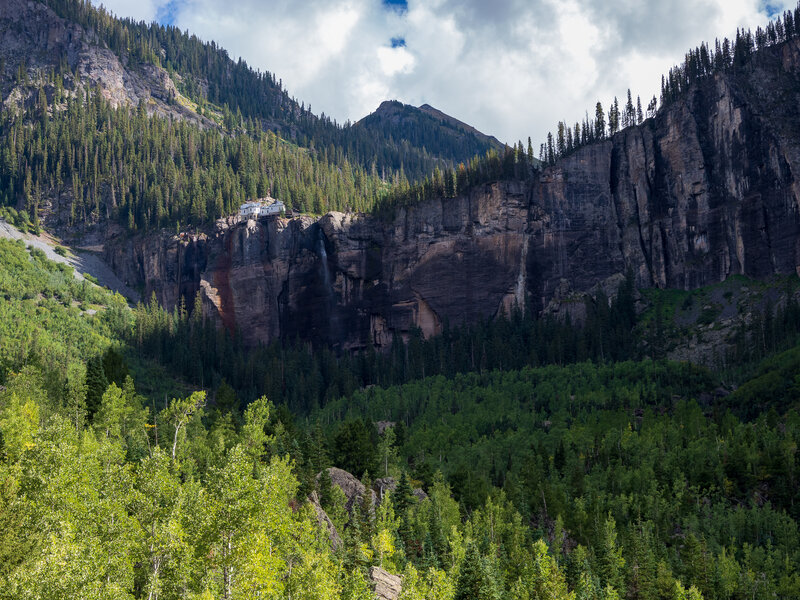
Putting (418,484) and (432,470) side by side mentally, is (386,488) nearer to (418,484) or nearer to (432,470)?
(418,484)

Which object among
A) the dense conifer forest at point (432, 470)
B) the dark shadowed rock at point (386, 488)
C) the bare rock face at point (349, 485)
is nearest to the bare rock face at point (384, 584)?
the dense conifer forest at point (432, 470)

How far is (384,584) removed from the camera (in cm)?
6831

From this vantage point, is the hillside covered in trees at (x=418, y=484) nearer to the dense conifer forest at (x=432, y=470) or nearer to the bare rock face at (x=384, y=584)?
the dense conifer forest at (x=432, y=470)

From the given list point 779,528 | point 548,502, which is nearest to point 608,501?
point 548,502

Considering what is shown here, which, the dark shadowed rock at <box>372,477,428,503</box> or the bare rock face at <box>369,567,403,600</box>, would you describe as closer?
the bare rock face at <box>369,567,403,600</box>

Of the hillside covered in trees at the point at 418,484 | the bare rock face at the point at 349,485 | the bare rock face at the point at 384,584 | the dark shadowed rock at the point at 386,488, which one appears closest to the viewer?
the hillside covered in trees at the point at 418,484

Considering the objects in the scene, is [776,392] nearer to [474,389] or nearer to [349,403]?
[474,389]

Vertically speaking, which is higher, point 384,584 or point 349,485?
point 349,485

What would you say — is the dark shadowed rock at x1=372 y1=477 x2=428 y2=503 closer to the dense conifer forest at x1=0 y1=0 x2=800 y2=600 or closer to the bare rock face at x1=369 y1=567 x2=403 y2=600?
the dense conifer forest at x1=0 y1=0 x2=800 y2=600

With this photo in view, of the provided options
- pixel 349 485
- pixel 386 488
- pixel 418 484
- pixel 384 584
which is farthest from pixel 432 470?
pixel 384 584

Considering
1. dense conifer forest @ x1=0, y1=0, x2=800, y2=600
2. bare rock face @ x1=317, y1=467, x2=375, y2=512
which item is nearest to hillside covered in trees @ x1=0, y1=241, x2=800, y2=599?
dense conifer forest @ x1=0, y1=0, x2=800, y2=600

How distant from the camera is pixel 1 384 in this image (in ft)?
393

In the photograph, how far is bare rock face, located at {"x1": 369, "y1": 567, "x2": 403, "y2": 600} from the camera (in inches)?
2548

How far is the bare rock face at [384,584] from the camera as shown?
212 ft
